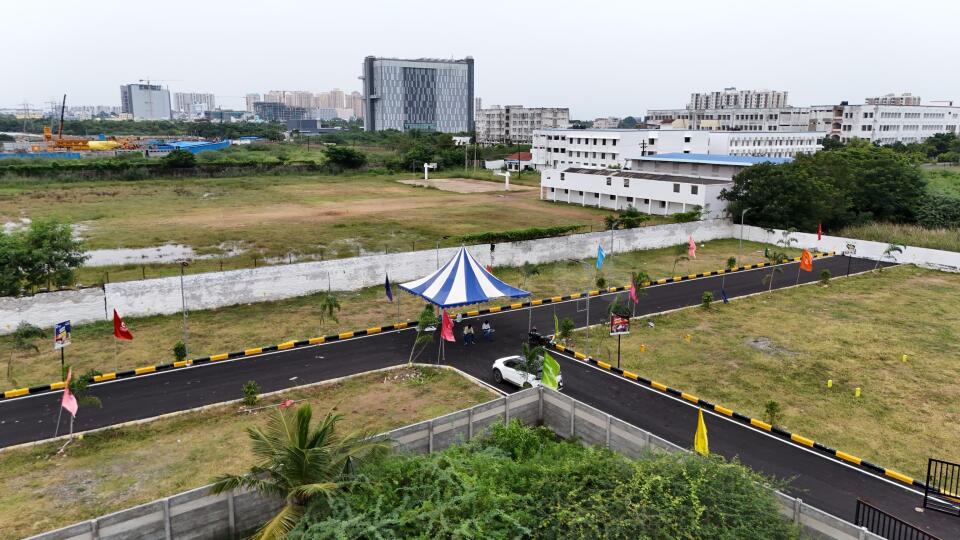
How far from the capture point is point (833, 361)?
1950 cm

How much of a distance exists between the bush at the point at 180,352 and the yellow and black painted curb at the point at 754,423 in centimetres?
1146

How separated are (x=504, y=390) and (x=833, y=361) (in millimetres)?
10616

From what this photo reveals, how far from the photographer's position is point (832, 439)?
1457 centimetres

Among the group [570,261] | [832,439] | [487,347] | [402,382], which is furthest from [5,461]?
[570,261]

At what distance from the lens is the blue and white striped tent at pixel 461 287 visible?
813 inches

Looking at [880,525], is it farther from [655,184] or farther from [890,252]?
[655,184]

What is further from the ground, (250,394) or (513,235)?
(513,235)

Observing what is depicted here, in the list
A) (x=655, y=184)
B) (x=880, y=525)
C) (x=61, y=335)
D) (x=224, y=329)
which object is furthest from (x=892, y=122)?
(x=61, y=335)

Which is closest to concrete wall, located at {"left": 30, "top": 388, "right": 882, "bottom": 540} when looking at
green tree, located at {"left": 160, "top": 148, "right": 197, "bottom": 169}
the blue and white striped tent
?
the blue and white striped tent

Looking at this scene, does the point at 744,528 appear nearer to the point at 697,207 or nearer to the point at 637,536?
the point at 637,536

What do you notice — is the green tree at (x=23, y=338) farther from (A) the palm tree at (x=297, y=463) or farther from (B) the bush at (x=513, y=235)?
(B) the bush at (x=513, y=235)

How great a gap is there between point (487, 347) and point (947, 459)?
40.2 feet

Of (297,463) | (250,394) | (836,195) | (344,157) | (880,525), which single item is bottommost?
(880,525)

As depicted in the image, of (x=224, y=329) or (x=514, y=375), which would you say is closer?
(x=514, y=375)
